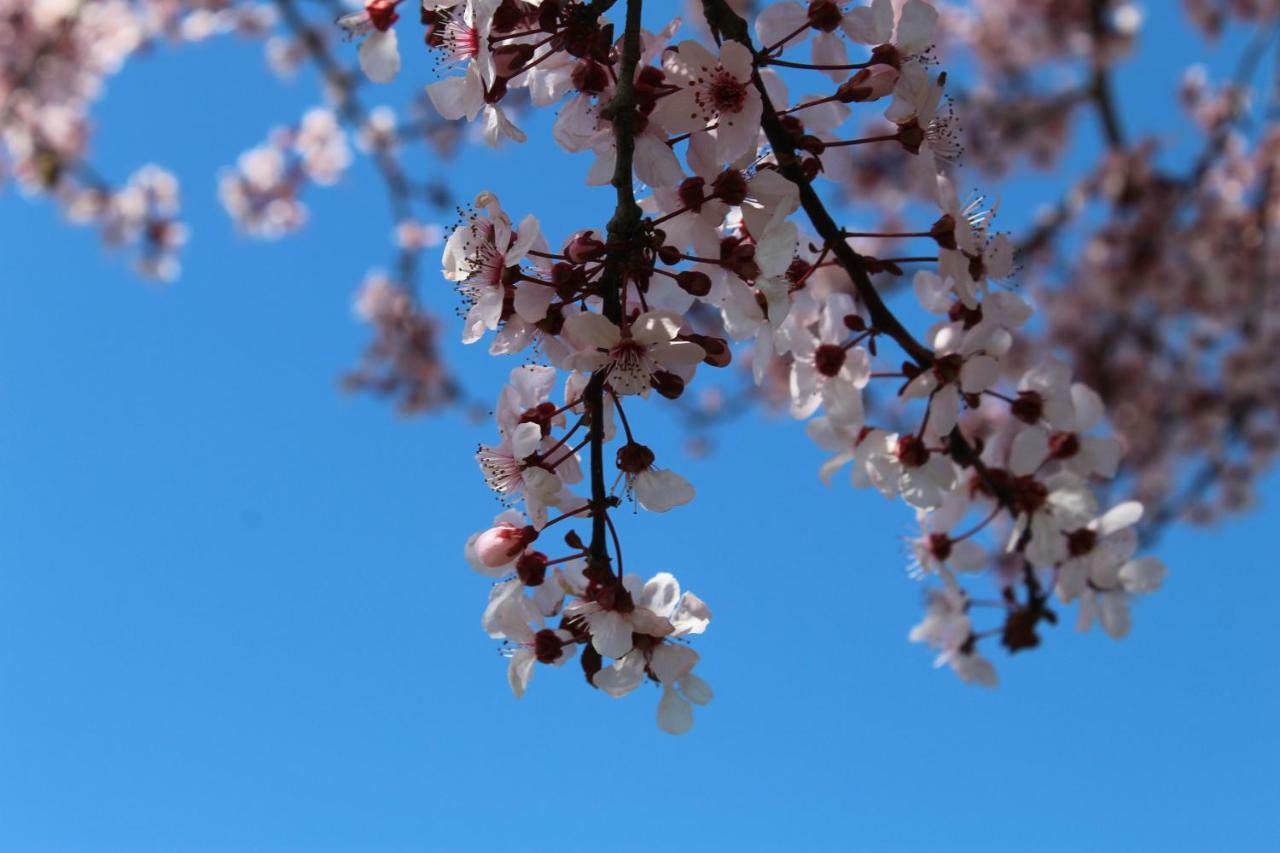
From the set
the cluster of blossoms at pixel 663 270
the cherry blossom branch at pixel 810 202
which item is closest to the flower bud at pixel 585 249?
the cluster of blossoms at pixel 663 270

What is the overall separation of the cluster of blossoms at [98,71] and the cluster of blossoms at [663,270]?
720 cm

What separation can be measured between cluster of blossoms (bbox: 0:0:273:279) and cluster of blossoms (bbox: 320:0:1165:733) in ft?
23.6

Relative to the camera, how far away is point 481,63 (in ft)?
4.40

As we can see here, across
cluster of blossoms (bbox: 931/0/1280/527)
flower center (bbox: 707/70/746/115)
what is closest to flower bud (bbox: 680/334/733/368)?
flower center (bbox: 707/70/746/115)

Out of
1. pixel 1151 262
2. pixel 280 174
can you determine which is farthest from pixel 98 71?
pixel 1151 262

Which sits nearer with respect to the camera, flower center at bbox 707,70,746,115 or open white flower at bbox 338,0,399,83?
flower center at bbox 707,70,746,115

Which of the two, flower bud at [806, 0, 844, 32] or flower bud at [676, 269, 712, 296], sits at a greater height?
flower bud at [806, 0, 844, 32]

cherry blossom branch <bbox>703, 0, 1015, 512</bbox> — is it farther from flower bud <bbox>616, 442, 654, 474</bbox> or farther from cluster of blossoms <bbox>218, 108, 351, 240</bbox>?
cluster of blossoms <bbox>218, 108, 351, 240</bbox>

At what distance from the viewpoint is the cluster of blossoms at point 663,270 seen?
126cm

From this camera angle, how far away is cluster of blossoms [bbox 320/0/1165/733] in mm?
1258

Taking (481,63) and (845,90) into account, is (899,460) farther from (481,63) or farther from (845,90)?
(481,63)

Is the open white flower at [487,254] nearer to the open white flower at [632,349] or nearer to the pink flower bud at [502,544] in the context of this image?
the open white flower at [632,349]

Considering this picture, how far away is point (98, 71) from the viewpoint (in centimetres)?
914

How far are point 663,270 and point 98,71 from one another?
9.59m
